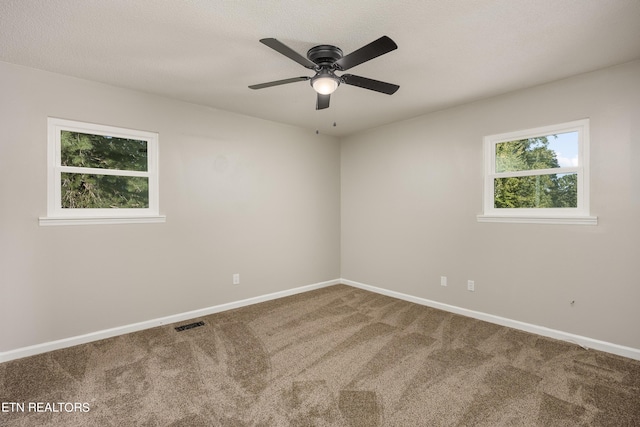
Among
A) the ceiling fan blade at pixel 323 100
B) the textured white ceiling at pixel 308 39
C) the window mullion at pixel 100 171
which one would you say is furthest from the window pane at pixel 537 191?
the window mullion at pixel 100 171

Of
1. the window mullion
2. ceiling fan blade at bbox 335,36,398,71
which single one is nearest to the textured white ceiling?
ceiling fan blade at bbox 335,36,398,71

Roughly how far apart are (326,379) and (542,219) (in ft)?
8.63

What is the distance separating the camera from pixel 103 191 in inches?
125

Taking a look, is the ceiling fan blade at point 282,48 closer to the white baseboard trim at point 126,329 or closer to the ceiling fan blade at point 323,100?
the ceiling fan blade at point 323,100

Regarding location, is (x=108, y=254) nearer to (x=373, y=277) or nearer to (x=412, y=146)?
(x=373, y=277)

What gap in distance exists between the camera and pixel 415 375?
7.89ft

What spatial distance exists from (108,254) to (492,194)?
4.21m

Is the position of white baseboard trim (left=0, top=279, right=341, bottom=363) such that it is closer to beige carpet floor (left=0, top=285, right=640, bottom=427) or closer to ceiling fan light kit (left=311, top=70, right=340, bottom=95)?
beige carpet floor (left=0, top=285, right=640, bottom=427)

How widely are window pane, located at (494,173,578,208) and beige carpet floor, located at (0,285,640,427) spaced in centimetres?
135

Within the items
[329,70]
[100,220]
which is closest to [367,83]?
[329,70]

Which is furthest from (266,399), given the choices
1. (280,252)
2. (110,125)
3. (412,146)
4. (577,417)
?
(412,146)

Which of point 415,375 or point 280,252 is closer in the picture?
point 415,375

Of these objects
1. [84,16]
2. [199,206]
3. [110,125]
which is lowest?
[199,206]

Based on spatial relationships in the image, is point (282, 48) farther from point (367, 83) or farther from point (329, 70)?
point (367, 83)
